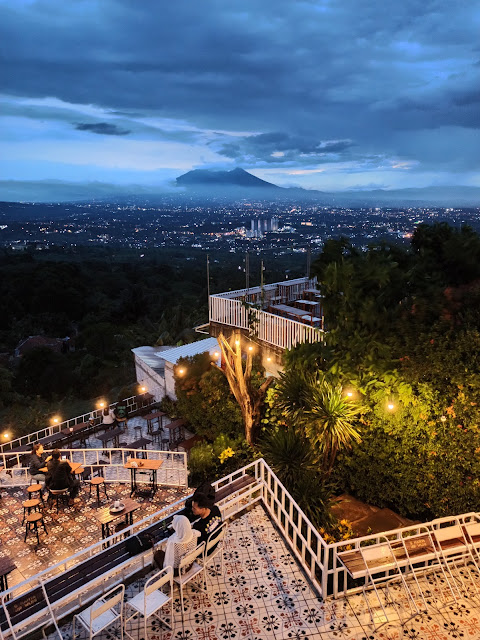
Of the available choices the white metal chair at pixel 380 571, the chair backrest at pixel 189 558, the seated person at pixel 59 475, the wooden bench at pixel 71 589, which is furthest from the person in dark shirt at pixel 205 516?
the seated person at pixel 59 475

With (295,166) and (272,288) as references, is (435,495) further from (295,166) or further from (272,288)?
(295,166)

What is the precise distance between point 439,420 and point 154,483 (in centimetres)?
612

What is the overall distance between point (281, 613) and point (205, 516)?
142 centimetres

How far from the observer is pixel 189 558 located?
17.6ft

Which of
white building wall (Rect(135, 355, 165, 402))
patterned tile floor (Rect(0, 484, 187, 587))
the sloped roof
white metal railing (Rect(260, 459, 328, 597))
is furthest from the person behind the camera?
white building wall (Rect(135, 355, 165, 402))

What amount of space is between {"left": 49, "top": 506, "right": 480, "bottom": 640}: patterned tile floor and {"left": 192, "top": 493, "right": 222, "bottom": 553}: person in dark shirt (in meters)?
0.62

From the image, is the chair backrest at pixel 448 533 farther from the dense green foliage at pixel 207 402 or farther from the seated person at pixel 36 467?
the seated person at pixel 36 467

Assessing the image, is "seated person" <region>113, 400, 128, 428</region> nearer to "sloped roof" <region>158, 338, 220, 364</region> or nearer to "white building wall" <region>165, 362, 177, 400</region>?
"white building wall" <region>165, 362, 177, 400</region>

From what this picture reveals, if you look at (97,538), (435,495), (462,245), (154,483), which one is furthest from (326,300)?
(97,538)

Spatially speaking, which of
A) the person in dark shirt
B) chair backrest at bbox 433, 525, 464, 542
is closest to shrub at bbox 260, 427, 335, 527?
A: chair backrest at bbox 433, 525, 464, 542

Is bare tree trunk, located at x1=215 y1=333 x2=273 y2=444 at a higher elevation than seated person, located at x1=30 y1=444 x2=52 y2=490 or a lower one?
higher

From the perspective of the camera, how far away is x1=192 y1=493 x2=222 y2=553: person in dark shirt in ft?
19.3

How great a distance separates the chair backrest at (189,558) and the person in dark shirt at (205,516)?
0.71 ft

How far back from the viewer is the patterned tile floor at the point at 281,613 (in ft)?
16.7
